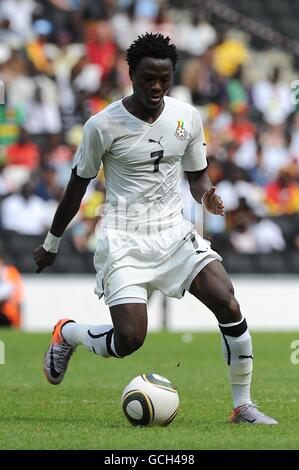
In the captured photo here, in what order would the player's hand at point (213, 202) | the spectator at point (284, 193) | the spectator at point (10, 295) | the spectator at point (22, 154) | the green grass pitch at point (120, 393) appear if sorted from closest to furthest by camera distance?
the green grass pitch at point (120, 393) < the player's hand at point (213, 202) < the spectator at point (10, 295) < the spectator at point (22, 154) < the spectator at point (284, 193)

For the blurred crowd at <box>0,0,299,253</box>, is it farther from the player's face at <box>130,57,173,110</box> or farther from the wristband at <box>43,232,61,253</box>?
the player's face at <box>130,57,173,110</box>

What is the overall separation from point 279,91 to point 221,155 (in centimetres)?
337

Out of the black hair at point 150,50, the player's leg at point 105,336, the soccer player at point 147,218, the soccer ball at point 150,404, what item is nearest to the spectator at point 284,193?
→ the player's leg at point 105,336

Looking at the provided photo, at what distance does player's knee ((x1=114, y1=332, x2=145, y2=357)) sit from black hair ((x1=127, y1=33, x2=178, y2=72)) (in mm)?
1712

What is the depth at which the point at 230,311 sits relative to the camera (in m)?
7.86

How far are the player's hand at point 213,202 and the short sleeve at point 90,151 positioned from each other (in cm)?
77

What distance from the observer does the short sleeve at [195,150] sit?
8328 millimetres

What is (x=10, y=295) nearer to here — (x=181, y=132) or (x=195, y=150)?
(x=195, y=150)

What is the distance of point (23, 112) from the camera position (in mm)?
19562

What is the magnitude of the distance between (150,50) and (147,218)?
43.8 inches

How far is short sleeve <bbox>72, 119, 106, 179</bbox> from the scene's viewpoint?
8.01 meters

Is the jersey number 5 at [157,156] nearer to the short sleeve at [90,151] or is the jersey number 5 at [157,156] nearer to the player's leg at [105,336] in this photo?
the short sleeve at [90,151]
